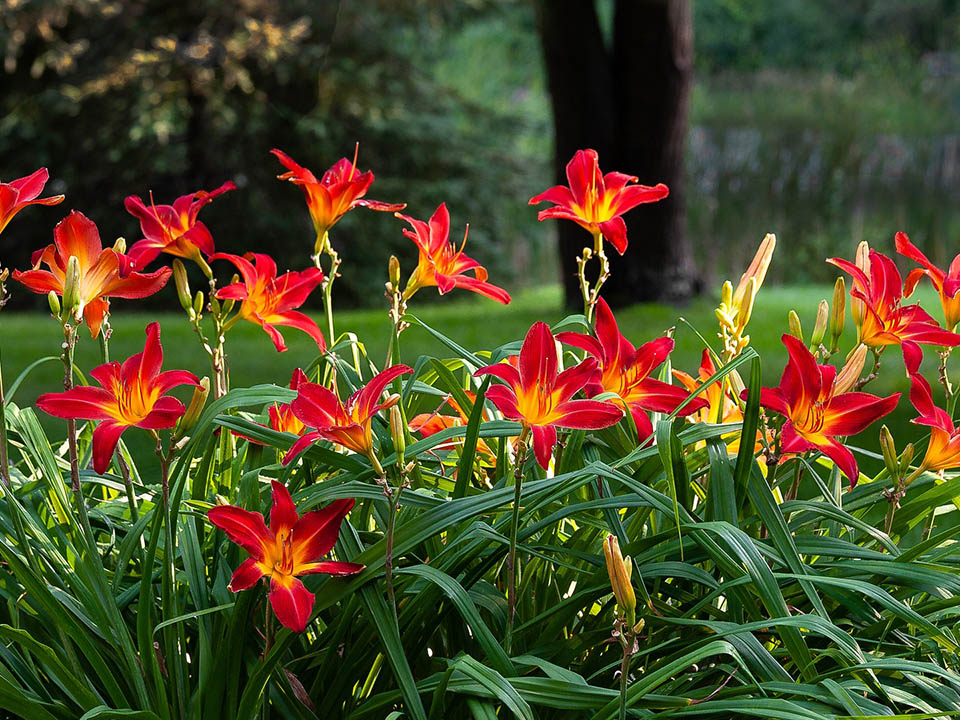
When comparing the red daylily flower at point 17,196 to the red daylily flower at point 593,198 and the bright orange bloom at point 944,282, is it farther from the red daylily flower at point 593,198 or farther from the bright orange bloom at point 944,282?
the bright orange bloom at point 944,282

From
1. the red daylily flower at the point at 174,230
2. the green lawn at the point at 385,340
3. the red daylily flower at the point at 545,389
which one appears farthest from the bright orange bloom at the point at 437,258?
the green lawn at the point at 385,340

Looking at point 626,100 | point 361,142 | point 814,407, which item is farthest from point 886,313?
point 361,142

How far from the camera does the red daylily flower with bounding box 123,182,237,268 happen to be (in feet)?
3.94

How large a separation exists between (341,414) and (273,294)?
1.09 feet

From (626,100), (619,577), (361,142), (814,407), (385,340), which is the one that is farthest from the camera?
(361,142)

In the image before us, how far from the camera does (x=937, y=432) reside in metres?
1.10

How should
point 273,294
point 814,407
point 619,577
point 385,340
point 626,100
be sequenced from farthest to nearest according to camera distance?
point 626,100 → point 385,340 → point 273,294 → point 814,407 → point 619,577

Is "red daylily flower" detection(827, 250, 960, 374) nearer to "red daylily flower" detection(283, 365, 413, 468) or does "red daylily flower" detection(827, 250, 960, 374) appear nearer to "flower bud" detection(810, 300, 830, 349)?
"flower bud" detection(810, 300, 830, 349)

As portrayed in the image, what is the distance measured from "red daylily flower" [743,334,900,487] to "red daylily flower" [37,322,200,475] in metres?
0.55

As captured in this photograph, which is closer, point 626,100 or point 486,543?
point 486,543

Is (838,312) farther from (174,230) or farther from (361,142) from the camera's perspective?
(361,142)

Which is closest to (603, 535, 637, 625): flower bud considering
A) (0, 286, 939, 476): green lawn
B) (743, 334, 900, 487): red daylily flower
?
(743, 334, 900, 487): red daylily flower

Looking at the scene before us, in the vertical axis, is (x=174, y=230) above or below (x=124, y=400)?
above

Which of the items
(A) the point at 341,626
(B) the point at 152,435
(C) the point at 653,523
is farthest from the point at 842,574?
(B) the point at 152,435
